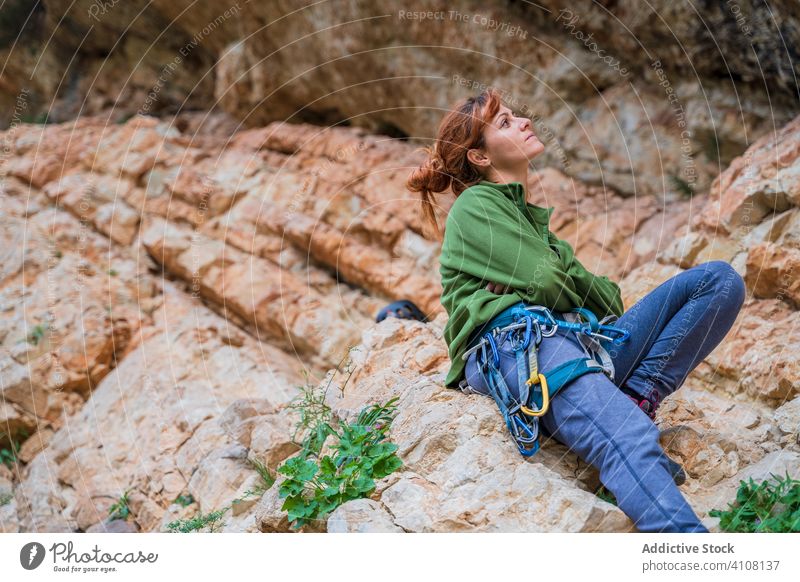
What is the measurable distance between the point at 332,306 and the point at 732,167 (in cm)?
355

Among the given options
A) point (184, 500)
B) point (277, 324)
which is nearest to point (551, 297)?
point (184, 500)

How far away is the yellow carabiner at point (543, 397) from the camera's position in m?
2.98

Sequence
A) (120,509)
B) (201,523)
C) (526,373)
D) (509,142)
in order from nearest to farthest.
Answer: (526,373) < (509,142) < (201,523) < (120,509)

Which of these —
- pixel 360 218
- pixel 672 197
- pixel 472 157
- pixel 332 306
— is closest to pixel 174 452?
pixel 332 306

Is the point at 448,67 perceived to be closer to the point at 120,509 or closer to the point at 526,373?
the point at 120,509

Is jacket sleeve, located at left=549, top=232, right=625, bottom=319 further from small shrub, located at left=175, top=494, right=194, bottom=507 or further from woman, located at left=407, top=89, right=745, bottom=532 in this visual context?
small shrub, located at left=175, top=494, right=194, bottom=507

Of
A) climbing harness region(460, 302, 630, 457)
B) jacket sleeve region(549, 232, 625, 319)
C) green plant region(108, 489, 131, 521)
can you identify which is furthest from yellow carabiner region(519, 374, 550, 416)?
green plant region(108, 489, 131, 521)

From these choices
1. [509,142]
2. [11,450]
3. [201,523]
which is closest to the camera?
[509,142]

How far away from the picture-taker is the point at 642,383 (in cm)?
337

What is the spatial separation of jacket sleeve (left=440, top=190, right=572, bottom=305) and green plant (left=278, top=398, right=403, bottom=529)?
0.90m

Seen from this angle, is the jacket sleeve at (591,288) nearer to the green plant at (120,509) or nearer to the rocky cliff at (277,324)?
the rocky cliff at (277,324)

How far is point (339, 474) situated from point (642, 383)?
1.42 meters

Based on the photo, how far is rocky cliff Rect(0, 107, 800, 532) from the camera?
3.28m
